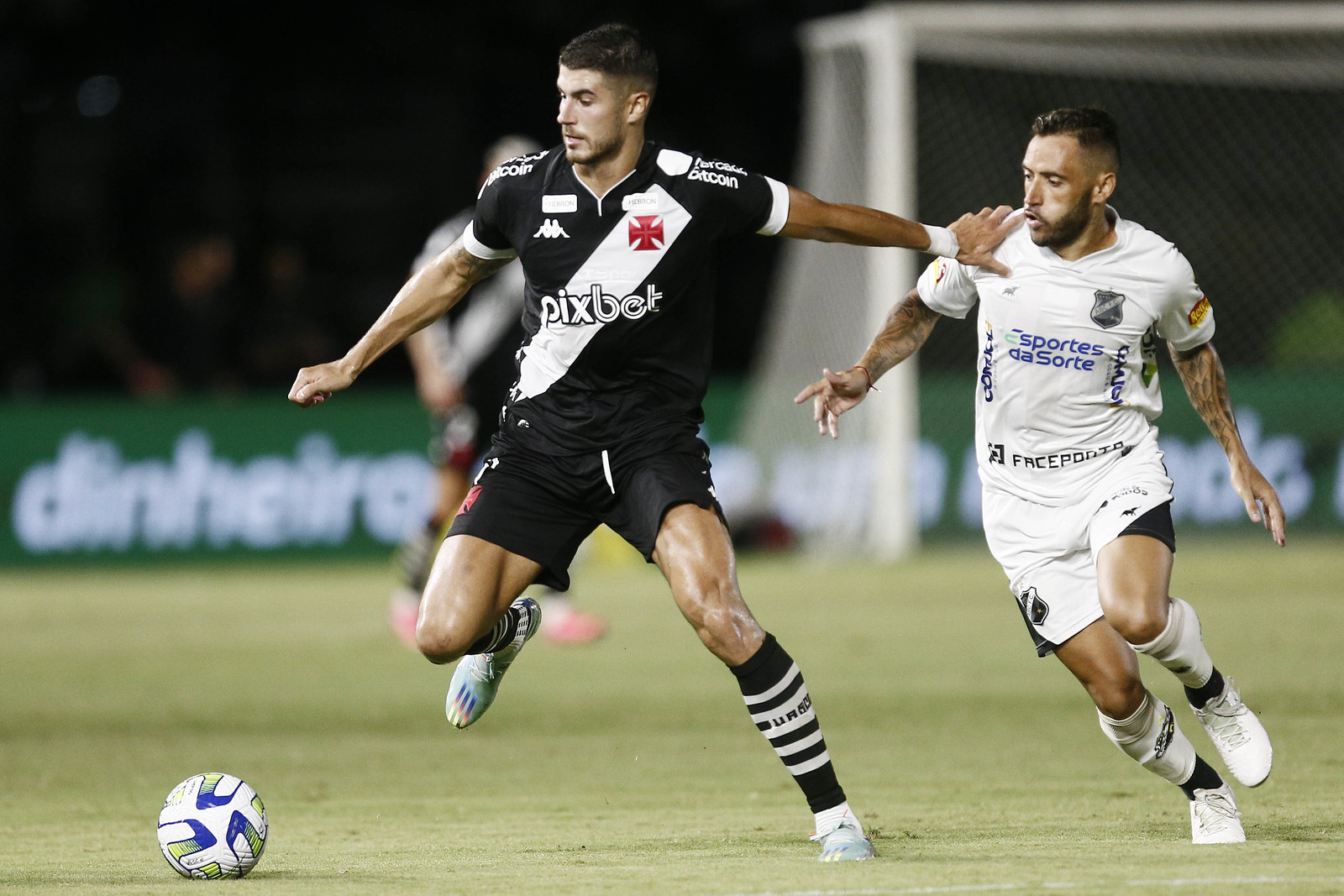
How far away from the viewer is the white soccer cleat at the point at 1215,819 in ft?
17.4

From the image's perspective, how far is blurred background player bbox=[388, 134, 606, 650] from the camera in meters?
10.9

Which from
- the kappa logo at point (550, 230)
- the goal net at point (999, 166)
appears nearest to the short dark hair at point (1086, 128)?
the kappa logo at point (550, 230)

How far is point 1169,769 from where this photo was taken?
5562 mm

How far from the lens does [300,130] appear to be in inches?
870

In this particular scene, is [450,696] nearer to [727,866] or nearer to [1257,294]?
[727,866]

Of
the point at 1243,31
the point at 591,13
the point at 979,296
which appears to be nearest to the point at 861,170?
the point at 1243,31

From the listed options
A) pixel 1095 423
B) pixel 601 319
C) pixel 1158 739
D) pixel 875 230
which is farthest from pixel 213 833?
pixel 1095 423

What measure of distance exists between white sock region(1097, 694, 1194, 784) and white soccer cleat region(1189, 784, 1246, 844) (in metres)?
0.09

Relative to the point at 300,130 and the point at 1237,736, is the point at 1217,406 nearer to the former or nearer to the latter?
the point at 1237,736

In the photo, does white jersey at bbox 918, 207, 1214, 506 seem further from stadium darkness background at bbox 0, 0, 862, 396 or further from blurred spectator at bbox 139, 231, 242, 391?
stadium darkness background at bbox 0, 0, 862, 396

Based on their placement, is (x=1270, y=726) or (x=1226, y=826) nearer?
(x=1226, y=826)

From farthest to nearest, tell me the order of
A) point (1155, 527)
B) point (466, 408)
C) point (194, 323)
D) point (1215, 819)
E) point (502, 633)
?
point (194, 323) < point (466, 408) < point (502, 633) < point (1155, 527) < point (1215, 819)

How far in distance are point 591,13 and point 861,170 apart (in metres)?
6.42

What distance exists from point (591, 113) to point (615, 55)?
0.19 meters
